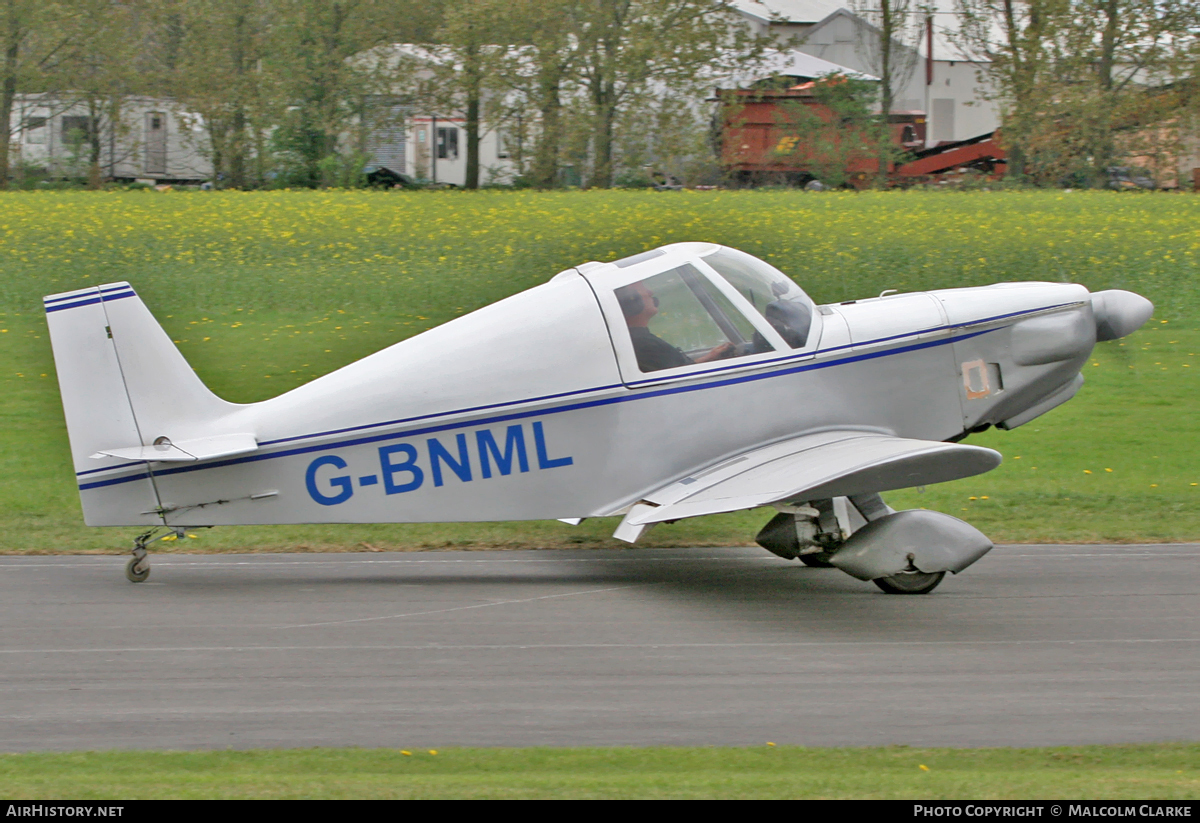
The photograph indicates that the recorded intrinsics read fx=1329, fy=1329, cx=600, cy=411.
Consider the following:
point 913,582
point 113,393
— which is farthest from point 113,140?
point 913,582

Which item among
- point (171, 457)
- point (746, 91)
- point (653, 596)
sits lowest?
point (653, 596)

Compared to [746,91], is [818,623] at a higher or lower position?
lower

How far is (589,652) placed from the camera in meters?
7.77

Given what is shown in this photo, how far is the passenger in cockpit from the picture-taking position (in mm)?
9344

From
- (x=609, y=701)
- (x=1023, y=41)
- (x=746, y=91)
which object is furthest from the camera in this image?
(x=746, y=91)

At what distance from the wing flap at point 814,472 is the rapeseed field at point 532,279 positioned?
90.3 inches

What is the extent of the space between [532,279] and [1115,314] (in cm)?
1493

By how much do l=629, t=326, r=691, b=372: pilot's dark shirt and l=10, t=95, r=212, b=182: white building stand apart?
3600cm

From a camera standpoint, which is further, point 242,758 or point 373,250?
point 373,250

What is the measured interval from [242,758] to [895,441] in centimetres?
497

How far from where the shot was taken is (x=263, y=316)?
74.7 ft

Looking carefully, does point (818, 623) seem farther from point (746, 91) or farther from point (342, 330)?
point (746, 91)
